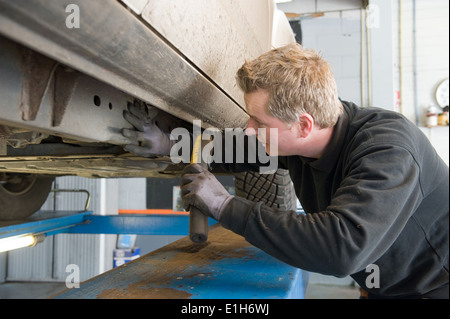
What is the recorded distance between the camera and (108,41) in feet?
1.77

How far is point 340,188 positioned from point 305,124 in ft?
0.69

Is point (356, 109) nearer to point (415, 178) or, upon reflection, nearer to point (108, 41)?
point (415, 178)

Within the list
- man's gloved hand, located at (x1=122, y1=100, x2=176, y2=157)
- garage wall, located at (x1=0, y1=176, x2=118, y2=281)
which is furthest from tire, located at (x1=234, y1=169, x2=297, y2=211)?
garage wall, located at (x1=0, y1=176, x2=118, y2=281)

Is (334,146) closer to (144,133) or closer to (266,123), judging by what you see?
(266,123)

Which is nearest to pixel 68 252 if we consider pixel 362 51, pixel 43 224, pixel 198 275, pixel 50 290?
pixel 50 290

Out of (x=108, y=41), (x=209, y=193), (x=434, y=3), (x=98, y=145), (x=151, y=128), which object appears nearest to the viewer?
(x=108, y=41)

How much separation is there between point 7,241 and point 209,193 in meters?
1.22

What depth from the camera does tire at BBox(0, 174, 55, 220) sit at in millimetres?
1938

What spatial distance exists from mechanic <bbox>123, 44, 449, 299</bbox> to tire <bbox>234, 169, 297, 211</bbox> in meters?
0.53

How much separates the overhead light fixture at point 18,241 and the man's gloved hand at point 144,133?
0.94 m

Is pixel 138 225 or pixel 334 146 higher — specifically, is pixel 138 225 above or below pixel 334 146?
below

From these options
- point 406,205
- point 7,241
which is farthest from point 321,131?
point 7,241

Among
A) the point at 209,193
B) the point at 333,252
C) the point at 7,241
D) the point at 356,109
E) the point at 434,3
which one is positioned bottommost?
the point at 7,241

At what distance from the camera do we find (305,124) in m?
0.96
